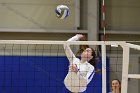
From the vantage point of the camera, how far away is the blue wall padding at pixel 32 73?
550cm

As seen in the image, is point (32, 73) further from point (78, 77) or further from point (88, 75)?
point (78, 77)

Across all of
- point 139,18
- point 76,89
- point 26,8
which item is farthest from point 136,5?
point 76,89

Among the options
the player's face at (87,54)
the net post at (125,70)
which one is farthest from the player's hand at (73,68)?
the net post at (125,70)

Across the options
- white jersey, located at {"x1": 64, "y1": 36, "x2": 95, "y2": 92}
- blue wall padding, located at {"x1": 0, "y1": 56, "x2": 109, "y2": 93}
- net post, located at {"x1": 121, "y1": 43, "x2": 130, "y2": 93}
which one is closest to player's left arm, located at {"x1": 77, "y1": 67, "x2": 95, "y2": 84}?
white jersey, located at {"x1": 64, "y1": 36, "x2": 95, "y2": 92}

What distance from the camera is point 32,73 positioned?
5.61 meters

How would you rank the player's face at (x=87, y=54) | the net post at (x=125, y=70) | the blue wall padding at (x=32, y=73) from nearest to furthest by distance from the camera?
the net post at (x=125, y=70), the player's face at (x=87, y=54), the blue wall padding at (x=32, y=73)

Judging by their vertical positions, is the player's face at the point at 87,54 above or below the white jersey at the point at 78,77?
above

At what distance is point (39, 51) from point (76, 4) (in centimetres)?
111

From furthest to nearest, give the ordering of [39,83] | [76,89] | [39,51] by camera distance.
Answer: [39,51] → [39,83] → [76,89]

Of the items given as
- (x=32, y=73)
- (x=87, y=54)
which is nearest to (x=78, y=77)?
(x=87, y=54)

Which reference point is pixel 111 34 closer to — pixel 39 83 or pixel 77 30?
pixel 77 30

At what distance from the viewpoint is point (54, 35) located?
6441 millimetres

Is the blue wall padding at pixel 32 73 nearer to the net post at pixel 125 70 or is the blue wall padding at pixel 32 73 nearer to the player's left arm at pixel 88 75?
the player's left arm at pixel 88 75

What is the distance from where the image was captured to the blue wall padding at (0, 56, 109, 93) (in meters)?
5.50
